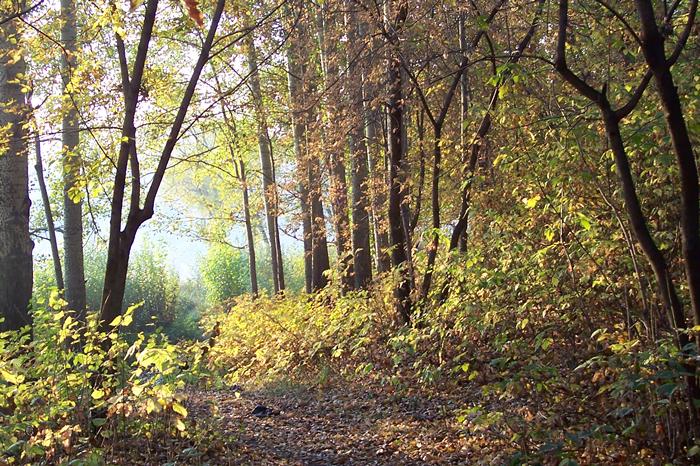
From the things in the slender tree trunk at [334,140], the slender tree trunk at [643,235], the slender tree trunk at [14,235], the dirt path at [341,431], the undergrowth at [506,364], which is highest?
the slender tree trunk at [334,140]

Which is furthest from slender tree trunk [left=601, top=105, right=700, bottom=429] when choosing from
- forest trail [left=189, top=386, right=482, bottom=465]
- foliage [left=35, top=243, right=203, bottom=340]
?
foliage [left=35, top=243, right=203, bottom=340]

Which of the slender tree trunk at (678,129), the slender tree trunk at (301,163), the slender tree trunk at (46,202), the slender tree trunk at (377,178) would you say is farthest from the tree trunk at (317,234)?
the slender tree trunk at (678,129)

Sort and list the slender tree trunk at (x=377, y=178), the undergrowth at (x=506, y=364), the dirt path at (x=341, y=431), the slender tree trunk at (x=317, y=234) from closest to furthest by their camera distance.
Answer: the undergrowth at (x=506, y=364)
the dirt path at (x=341, y=431)
the slender tree trunk at (x=377, y=178)
the slender tree trunk at (x=317, y=234)

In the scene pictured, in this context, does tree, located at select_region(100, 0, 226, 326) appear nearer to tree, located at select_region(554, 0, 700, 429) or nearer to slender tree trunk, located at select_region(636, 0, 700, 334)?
tree, located at select_region(554, 0, 700, 429)

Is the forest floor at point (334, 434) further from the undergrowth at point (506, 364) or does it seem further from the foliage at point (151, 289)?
the foliage at point (151, 289)

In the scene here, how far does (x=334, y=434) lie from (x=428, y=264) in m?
2.60

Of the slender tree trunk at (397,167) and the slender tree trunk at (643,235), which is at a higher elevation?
the slender tree trunk at (397,167)

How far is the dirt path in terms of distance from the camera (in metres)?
5.38

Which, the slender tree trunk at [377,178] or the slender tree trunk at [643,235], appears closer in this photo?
the slender tree trunk at [643,235]

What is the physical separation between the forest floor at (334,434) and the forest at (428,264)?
0.03 meters

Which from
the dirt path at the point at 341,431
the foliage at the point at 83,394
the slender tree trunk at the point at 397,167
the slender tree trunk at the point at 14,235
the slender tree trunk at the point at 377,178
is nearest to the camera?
the foliage at the point at 83,394

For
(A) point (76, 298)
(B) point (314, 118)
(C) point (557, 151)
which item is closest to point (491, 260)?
(C) point (557, 151)

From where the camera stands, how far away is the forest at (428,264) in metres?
3.98

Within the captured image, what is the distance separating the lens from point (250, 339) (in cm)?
1320
